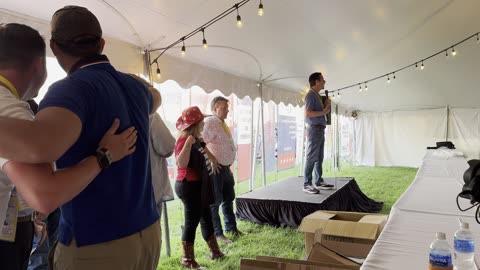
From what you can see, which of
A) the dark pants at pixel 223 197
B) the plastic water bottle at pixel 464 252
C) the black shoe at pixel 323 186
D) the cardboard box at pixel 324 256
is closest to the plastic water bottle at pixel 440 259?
the plastic water bottle at pixel 464 252

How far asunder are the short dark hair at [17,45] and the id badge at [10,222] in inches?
14.3

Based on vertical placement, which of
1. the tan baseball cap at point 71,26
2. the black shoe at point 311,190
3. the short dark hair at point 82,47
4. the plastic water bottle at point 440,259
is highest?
the tan baseball cap at point 71,26

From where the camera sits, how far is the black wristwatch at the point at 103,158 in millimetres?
692

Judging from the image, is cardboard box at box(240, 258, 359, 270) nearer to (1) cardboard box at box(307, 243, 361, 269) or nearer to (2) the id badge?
(1) cardboard box at box(307, 243, 361, 269)

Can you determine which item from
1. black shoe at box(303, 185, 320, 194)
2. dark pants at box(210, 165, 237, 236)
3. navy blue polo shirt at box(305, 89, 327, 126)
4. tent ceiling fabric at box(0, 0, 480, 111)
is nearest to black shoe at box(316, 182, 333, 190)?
black shoe at box(303, 185, 320, 194)

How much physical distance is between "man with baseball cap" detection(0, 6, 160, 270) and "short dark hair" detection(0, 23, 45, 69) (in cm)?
9

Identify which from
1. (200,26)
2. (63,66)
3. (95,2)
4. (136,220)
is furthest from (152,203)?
(200,26)

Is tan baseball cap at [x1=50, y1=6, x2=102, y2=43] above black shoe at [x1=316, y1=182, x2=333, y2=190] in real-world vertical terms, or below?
above

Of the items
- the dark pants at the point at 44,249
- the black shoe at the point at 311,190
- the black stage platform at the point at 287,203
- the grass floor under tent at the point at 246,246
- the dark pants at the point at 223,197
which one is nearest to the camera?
the dark pants at the point at 44,249

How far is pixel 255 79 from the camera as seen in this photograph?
4531 mm

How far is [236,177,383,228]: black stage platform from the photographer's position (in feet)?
11.4

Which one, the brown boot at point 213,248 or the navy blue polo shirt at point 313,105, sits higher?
the navy blue polo shirt at point 313,105

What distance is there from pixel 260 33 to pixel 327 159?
7177 mm

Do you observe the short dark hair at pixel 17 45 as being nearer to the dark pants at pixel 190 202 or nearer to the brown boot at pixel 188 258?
the dark pants at pixel 190 202
